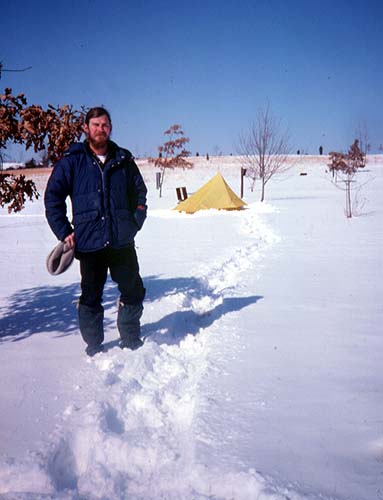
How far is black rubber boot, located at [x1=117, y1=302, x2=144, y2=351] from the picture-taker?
3.05m

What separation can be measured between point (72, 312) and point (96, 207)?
1749 millimetres

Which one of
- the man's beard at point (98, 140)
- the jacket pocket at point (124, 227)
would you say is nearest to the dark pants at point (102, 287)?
the jacket pocket at point (124, 227)

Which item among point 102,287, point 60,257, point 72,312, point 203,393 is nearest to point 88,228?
point 60,257

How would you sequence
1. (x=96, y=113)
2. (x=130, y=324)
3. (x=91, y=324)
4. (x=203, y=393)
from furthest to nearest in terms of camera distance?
(x=130, y=324)
(x=91, y=324)
(x=96, y=113)
(x=203, y=393)

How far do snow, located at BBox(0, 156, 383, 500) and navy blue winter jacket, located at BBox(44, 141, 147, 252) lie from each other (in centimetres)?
88

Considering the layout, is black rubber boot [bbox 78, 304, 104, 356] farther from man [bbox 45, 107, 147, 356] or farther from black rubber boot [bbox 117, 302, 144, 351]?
black rubber boot [bbox 117, 302, 144, 351]

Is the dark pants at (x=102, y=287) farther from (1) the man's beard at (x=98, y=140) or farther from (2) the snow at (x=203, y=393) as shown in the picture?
(1) the man's beard at (x=98, y=140)

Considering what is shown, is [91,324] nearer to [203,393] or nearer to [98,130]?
[203,393]

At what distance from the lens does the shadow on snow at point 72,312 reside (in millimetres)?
3574

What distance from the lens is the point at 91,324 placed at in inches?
116

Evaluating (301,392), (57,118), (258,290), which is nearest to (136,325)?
(301,392)

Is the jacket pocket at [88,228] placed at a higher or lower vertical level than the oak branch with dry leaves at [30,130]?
lower

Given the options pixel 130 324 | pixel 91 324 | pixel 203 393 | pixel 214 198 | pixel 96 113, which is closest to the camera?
pixel 203 393

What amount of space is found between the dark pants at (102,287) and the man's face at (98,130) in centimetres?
73
